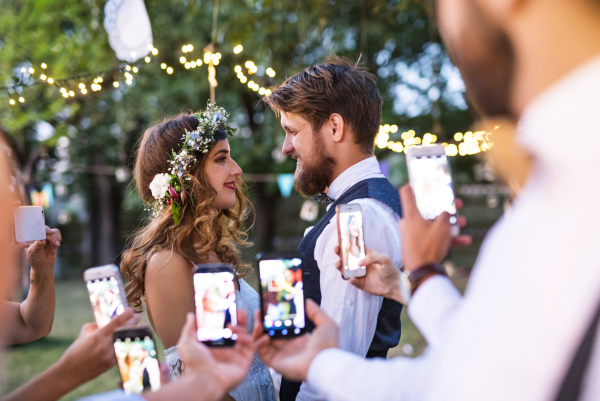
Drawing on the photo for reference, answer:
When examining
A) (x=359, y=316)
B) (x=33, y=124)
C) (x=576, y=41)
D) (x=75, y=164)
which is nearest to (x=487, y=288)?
(x=576, y=41)

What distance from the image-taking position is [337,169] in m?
2.35

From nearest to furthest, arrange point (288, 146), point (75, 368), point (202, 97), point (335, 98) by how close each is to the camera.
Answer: point (75, 368), point (335, 98), point (288, 146), point (202, 97)

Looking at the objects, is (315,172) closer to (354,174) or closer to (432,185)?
(354,174)

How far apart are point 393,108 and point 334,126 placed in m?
10.5

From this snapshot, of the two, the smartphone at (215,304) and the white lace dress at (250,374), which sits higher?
the smartphone at (215,304)

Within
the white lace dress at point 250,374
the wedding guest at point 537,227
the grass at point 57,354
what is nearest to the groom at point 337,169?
the white lace dress at point 250,374

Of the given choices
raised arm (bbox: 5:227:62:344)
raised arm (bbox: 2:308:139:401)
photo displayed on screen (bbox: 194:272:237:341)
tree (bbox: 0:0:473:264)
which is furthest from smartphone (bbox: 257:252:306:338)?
tree (bbox: 0:0:473:264)

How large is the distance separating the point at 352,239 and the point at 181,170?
1208 millimetres

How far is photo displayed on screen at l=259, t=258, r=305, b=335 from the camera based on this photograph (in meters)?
1.45

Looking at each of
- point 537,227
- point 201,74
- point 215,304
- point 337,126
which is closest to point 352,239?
point 215,304

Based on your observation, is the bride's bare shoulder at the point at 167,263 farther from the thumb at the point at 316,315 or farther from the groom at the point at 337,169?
the thumb at the point at 316,315

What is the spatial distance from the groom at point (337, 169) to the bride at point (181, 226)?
0.43 meters

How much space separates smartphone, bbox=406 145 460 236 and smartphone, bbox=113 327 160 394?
3.40ft

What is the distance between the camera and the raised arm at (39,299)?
7.05ft
